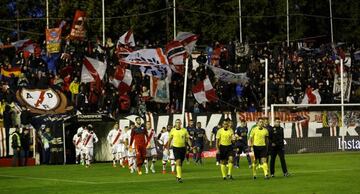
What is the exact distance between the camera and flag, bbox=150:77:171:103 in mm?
62750

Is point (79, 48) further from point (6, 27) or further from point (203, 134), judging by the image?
point (6, 27)

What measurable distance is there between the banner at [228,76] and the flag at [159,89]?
3054 mm

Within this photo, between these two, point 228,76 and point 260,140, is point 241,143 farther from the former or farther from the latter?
point 260,140

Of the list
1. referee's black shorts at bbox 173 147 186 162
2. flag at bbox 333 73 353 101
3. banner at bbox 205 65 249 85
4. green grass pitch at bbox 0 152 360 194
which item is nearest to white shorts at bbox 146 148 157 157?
green grass pitch at bbox 0 152 360 194

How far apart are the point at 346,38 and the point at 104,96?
149 ft

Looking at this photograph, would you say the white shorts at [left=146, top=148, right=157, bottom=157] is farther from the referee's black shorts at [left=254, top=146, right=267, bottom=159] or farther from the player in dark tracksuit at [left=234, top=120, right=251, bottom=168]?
the referee's black shorts at [left=254, top=146, right=267, bottom=159]

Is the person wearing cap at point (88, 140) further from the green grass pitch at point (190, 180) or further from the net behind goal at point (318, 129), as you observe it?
the net behind goal at point (318, 129)

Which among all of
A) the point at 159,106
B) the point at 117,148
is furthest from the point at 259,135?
the point at 159,106

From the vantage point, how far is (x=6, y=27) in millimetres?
93188

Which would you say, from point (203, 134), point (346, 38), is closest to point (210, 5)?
point (346, 38)

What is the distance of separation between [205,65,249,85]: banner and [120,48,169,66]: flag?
3.49 metres

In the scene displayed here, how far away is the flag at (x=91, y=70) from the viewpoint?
2395 inches

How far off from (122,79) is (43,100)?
5063mm

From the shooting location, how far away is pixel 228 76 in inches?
2520
